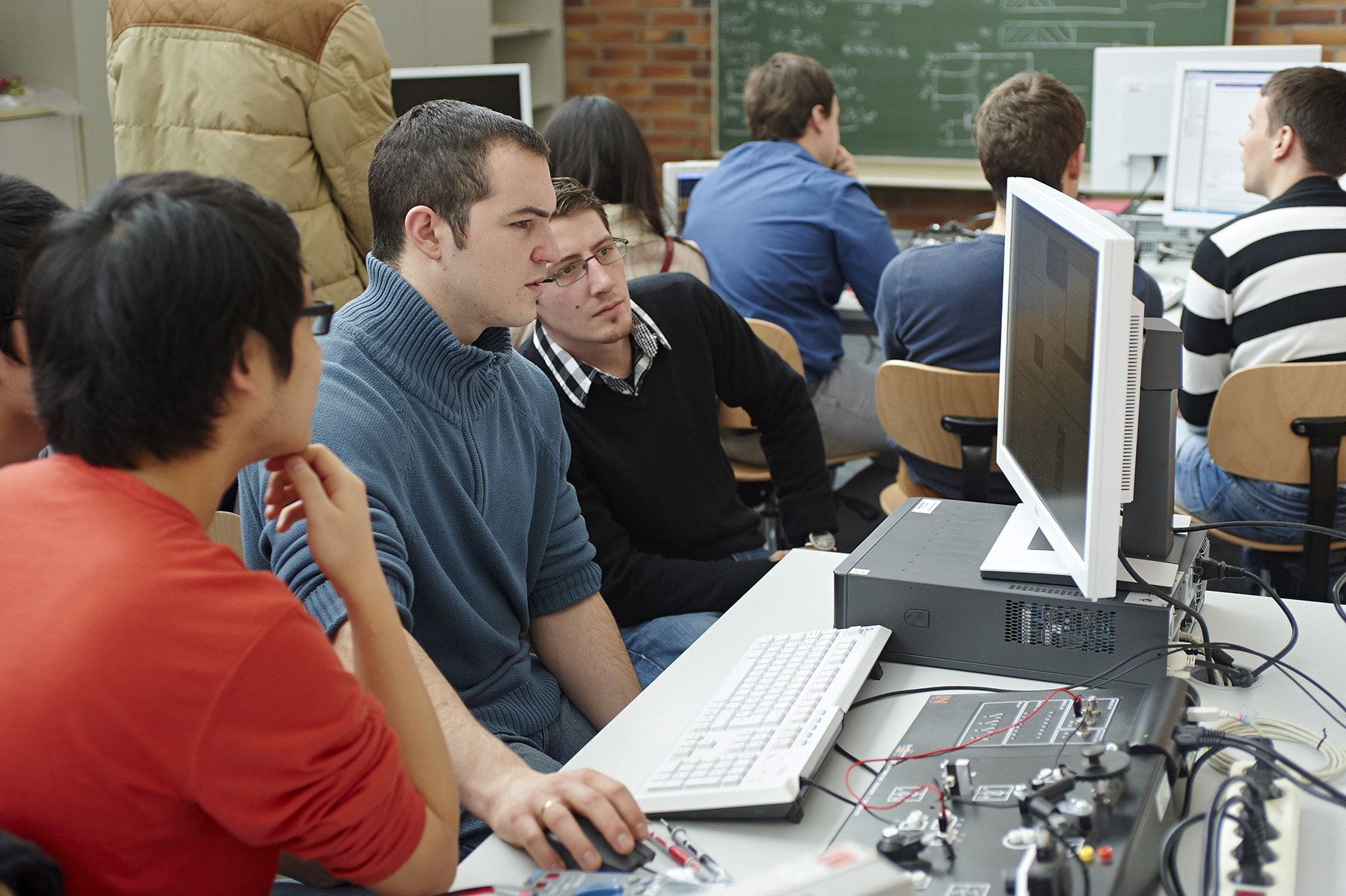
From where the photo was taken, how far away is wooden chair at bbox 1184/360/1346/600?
84.0 inches

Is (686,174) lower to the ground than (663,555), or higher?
higher

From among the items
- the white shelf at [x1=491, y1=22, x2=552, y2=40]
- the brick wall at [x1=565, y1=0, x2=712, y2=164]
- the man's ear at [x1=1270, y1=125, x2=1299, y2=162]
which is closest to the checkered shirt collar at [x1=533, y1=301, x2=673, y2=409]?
the man's ear at [x1=1270, y1=125, x2=1299, y2=162]

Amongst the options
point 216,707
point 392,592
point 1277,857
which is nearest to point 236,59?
point 392,592

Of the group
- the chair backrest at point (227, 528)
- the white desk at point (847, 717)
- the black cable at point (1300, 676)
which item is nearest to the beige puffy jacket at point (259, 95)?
the chair backrest at point (227, 528)

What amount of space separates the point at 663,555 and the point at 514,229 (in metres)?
0.69

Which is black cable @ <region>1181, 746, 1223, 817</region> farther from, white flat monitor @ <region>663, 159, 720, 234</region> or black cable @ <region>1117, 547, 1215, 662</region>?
white flat monitor @ <region>663, 159, 720, 234</region>

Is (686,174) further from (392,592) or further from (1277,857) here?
(1277,857)

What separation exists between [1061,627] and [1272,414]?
4.01ft

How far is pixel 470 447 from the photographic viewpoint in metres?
1.39

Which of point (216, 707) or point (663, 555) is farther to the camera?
point (663, 555)

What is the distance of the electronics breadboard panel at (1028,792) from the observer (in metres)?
0.86

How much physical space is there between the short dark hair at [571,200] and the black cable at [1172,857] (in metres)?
1.26

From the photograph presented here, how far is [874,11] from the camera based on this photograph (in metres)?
5.16

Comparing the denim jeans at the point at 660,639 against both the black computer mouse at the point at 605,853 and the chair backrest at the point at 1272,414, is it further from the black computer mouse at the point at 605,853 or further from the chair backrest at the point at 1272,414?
the chair backrest at the point at 1272,414
